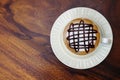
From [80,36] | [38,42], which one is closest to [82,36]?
[80,36]

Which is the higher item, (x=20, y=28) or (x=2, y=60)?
(x=20, y=28)

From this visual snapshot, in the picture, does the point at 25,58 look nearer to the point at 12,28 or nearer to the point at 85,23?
the point at 12,28

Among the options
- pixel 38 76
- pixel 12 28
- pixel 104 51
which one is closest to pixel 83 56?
pixel 104 51

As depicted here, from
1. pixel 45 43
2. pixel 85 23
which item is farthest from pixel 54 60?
pixel 85 23

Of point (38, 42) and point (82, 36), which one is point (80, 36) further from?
point (38, 42)
